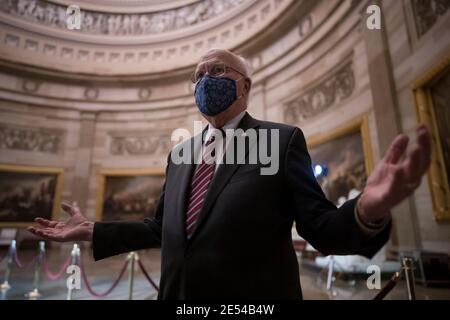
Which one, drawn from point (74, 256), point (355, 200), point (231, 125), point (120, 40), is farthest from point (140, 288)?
point (120, 40)

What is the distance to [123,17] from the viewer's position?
13039 mm

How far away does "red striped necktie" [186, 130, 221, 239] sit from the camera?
1189mm

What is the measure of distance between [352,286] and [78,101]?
12.4m

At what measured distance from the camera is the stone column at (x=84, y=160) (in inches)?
450

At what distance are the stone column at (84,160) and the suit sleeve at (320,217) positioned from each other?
39.0ft

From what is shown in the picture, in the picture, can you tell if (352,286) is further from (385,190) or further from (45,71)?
(45,71)

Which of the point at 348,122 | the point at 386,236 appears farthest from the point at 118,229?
the point at 348,122

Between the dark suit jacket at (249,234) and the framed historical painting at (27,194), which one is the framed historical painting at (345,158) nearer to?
the dark suit jacket at (249,234)

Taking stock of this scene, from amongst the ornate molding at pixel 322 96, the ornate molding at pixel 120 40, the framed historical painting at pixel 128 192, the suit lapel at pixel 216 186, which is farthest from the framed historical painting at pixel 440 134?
the framed historical painting at pixel 128 192

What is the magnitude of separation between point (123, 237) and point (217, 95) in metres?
0.87

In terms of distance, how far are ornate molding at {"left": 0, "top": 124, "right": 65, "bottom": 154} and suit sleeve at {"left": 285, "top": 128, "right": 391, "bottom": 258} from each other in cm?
1290

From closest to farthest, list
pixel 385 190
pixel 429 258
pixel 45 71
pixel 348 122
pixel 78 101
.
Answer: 1. pixel 385 190
2. pixel 429 258
3. pixel 348 122
4. pixel 45 71
5. pixel 78 101

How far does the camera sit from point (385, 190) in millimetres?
760

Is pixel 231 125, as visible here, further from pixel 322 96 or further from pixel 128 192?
pixel 128 192
